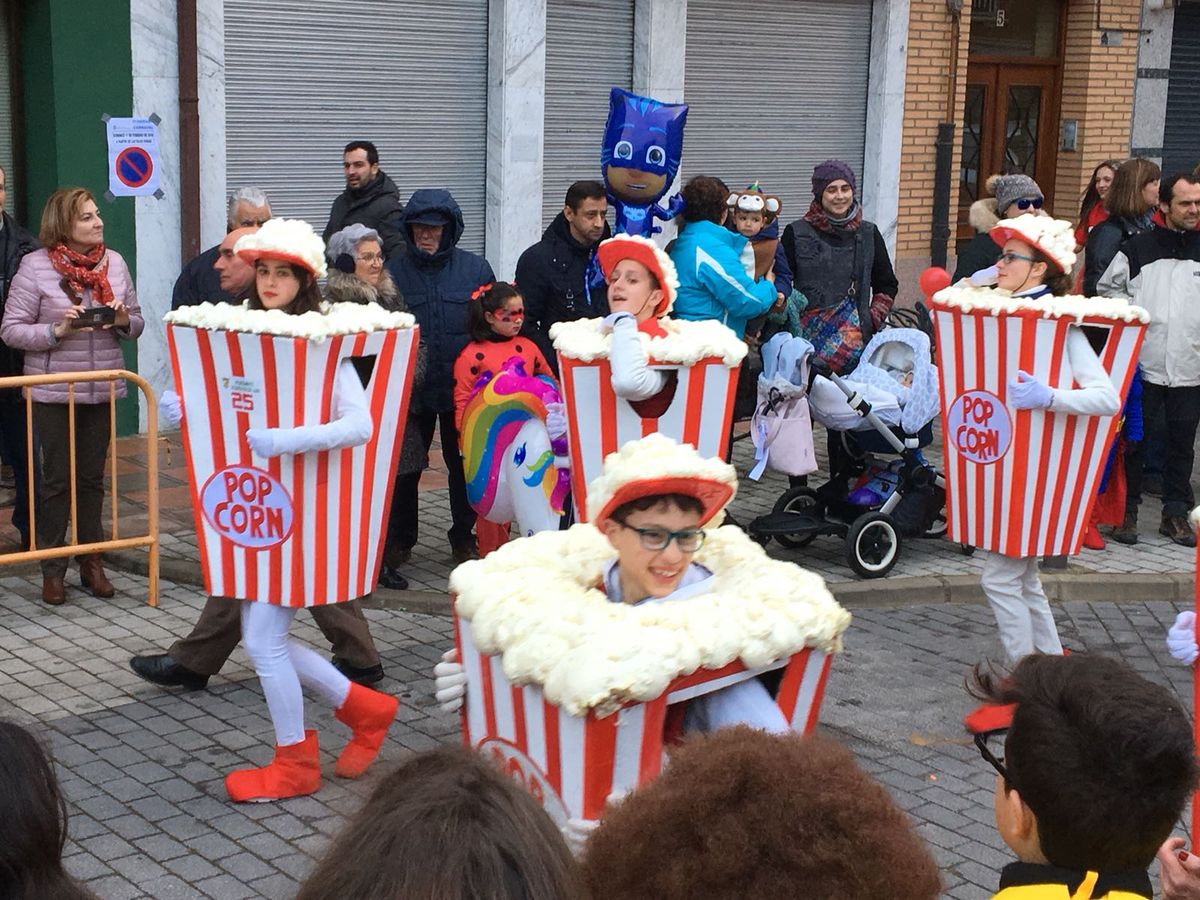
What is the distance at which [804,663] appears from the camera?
4105 mm

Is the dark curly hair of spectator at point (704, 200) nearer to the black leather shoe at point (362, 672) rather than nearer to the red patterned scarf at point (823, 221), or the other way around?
the red patterned scarf at point (823, 221)

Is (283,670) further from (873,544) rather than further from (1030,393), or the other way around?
(873,544)

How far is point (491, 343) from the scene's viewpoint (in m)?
7.89

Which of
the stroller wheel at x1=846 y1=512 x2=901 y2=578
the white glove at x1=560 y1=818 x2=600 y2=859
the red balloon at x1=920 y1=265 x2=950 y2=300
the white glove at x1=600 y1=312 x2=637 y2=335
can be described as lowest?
the stroller wheel at x1=846 y1=512 x2=901 y2=578

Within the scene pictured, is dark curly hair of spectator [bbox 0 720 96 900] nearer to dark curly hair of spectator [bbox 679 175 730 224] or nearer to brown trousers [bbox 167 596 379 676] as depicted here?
brown trousers [bbox 167 596 379 676]

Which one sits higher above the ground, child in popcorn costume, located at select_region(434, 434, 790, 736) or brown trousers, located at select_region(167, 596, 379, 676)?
child in popcorn costume, located at select_region(434, 434, 790, 736)

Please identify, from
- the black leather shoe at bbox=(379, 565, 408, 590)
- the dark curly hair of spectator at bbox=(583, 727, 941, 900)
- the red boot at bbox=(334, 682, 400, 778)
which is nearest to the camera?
the dark curly hair of spectator at bbox=(583, 727, 941, 900)

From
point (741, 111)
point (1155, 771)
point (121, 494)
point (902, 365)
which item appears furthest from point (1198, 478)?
point (1155, 771)

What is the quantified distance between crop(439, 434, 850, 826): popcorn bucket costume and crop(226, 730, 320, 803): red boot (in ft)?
5.09

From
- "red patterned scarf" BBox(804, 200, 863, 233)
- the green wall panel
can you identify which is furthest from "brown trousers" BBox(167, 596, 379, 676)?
the green wall panel

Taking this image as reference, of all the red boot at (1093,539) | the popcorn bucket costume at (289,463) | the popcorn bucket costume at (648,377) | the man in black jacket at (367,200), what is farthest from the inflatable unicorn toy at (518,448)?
the red boot at (1093,539)

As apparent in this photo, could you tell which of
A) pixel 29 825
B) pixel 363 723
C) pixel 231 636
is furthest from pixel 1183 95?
pixel 29 825

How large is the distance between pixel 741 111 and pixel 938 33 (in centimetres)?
225

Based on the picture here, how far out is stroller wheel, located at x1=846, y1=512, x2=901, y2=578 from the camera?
8.63m
